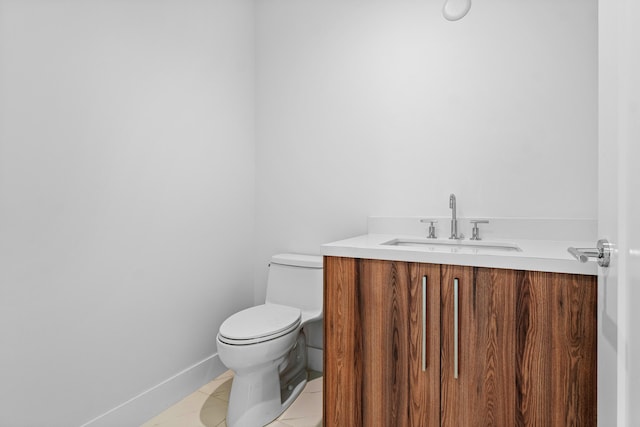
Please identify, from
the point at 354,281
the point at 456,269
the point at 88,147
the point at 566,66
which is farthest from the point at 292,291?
the point at 566,66

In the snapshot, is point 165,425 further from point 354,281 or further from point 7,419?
point 354,281

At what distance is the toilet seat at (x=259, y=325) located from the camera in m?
1.54

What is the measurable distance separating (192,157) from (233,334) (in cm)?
96

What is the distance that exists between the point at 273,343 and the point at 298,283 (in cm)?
47

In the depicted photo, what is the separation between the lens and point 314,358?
7.04 ft

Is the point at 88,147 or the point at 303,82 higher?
the point at 303,82

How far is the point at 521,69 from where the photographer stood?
5.39ft

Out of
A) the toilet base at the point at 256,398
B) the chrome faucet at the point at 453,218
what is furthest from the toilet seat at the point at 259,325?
the chrome faucet at the point at 453,218

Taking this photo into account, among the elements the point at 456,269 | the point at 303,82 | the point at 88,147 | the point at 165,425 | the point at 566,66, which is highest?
the point at 303,82

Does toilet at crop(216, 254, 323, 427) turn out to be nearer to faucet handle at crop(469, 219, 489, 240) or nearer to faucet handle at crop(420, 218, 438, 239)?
faucet handle at crop(420, 218, 438, 239)

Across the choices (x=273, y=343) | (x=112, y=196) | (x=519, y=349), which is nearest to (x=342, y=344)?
(x=273, y=343)

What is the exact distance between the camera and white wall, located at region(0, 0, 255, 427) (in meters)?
1.25

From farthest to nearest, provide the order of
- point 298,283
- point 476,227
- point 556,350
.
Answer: point 298,283 < point 476,227 < point 556,350

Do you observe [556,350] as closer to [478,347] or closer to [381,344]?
[478,347]
